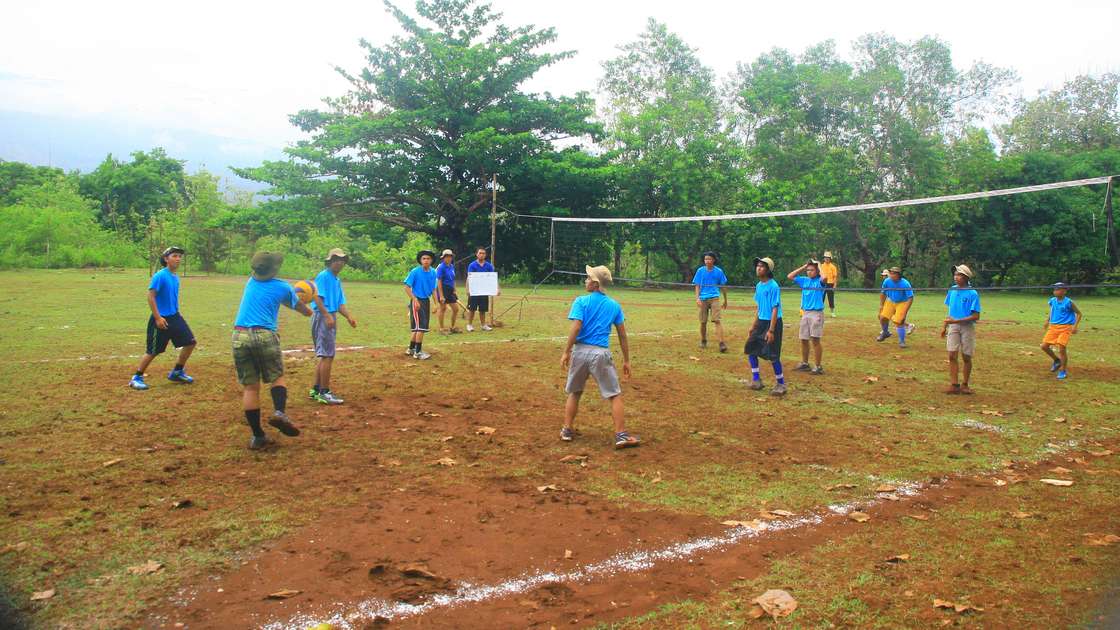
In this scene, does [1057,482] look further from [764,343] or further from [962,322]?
[962,322]

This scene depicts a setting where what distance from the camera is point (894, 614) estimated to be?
3.42 m

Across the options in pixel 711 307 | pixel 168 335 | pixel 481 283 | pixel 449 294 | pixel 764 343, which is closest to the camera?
pixel 168 335

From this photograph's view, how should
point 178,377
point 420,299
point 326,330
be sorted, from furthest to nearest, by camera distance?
point 420,299 → point 178,377 → point 326,330

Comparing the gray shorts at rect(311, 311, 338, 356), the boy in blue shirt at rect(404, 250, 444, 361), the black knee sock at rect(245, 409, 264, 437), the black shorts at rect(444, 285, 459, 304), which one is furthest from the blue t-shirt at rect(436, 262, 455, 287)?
the black knee sock at rect(245, 409, 264, 437)

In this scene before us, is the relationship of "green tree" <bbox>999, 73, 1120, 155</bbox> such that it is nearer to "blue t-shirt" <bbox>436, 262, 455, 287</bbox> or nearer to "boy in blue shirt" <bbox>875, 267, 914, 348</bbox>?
"boy in blue shirt" <bbox>875, 267, 914, 348</bbox>

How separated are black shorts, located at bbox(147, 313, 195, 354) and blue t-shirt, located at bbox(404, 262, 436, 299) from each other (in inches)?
139

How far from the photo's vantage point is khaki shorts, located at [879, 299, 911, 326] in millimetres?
13297

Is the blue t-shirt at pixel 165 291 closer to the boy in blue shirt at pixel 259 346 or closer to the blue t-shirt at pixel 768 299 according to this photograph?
the boy in blue shirt at pixel 259 346

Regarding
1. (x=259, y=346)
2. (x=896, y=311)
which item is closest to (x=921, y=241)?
(x=896, y=311)

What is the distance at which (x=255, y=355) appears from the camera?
19.3 feet

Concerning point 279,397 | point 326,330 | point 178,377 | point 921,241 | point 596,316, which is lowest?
point 178,377

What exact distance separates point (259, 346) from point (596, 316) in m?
3.04

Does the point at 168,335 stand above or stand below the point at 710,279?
below

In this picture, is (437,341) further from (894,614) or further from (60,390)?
(894,614)
